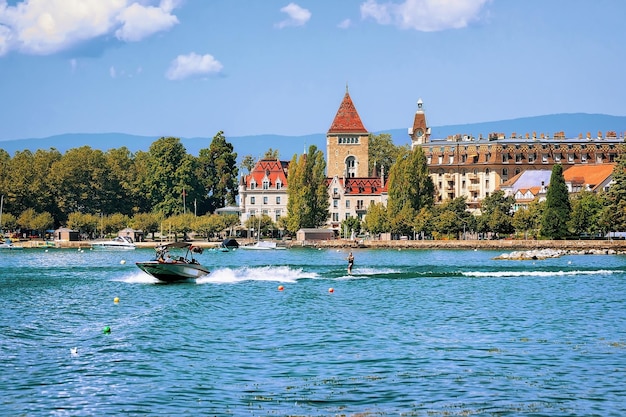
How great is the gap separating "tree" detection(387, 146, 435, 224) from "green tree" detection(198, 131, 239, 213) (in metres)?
43.0

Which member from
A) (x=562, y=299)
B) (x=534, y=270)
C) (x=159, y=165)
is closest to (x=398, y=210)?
(x=159, y=165)

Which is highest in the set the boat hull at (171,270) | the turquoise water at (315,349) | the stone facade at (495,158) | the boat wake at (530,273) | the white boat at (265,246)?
the stone facade at (495,158)

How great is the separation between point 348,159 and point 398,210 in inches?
1426

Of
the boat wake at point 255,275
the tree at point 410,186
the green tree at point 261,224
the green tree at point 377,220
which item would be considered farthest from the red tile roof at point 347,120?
the boat wake at point 255,275

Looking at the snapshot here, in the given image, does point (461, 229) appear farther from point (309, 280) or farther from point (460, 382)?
point (460, 382)

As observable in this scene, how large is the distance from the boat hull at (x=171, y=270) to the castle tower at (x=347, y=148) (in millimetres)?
102367

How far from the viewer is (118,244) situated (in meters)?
131

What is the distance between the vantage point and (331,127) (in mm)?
164125

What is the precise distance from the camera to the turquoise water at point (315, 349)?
26031mm

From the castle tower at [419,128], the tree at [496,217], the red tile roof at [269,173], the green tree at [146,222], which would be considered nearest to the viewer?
the tree at [496,217]

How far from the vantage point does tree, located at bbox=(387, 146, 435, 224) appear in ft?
416

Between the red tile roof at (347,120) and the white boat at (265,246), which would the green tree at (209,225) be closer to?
the white boat at (265,246)

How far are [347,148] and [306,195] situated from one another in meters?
32.6

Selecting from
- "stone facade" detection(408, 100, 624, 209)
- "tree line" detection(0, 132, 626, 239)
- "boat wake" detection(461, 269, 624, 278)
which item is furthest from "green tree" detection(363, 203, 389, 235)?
"boat wake" detection(461, 269, 624, 278)
